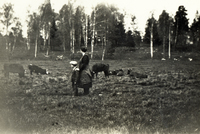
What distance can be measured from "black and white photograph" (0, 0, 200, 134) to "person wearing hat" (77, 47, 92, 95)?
21mm

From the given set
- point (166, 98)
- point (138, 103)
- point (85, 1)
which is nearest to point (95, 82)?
point (138, 103)

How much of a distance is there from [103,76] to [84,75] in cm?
51

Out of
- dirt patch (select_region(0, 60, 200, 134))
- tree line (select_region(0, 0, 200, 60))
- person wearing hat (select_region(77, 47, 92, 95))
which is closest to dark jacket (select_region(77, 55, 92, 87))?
person wearing hat (select_region(77, 47, 92, 95))

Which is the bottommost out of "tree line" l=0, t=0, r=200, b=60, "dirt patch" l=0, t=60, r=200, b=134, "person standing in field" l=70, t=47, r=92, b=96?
"dirt patch" l=0, t=60, r=200, b=134

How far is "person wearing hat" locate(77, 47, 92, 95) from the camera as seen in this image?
3.94 metres

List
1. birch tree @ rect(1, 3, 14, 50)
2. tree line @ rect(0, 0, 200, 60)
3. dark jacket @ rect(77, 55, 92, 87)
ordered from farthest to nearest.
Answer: birch tree @ rect(1, 3, 14, 50) < tree line @ rect(0, 0, 200, 60) < dark jacket @ rect(77, 55, 92, 87)

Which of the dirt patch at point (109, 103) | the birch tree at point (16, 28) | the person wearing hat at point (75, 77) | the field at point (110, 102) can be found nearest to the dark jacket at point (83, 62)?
the person wearing hat at point (75, 77)

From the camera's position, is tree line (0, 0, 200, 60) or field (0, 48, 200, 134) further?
tree line (0, 0, 200, 60)

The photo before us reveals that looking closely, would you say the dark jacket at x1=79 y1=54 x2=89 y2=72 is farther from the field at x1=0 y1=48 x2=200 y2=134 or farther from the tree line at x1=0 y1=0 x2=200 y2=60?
the tree line at x1=0 y1=0 x2=200 y2=60

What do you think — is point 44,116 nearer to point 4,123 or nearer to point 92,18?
point 4,123

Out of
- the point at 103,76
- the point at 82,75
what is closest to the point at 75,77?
the point at 82,75

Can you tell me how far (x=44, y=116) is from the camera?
11.9 feet

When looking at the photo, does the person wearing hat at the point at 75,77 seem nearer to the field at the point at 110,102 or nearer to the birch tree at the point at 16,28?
the field at the point at 110,102

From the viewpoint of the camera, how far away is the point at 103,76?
4254 mm
